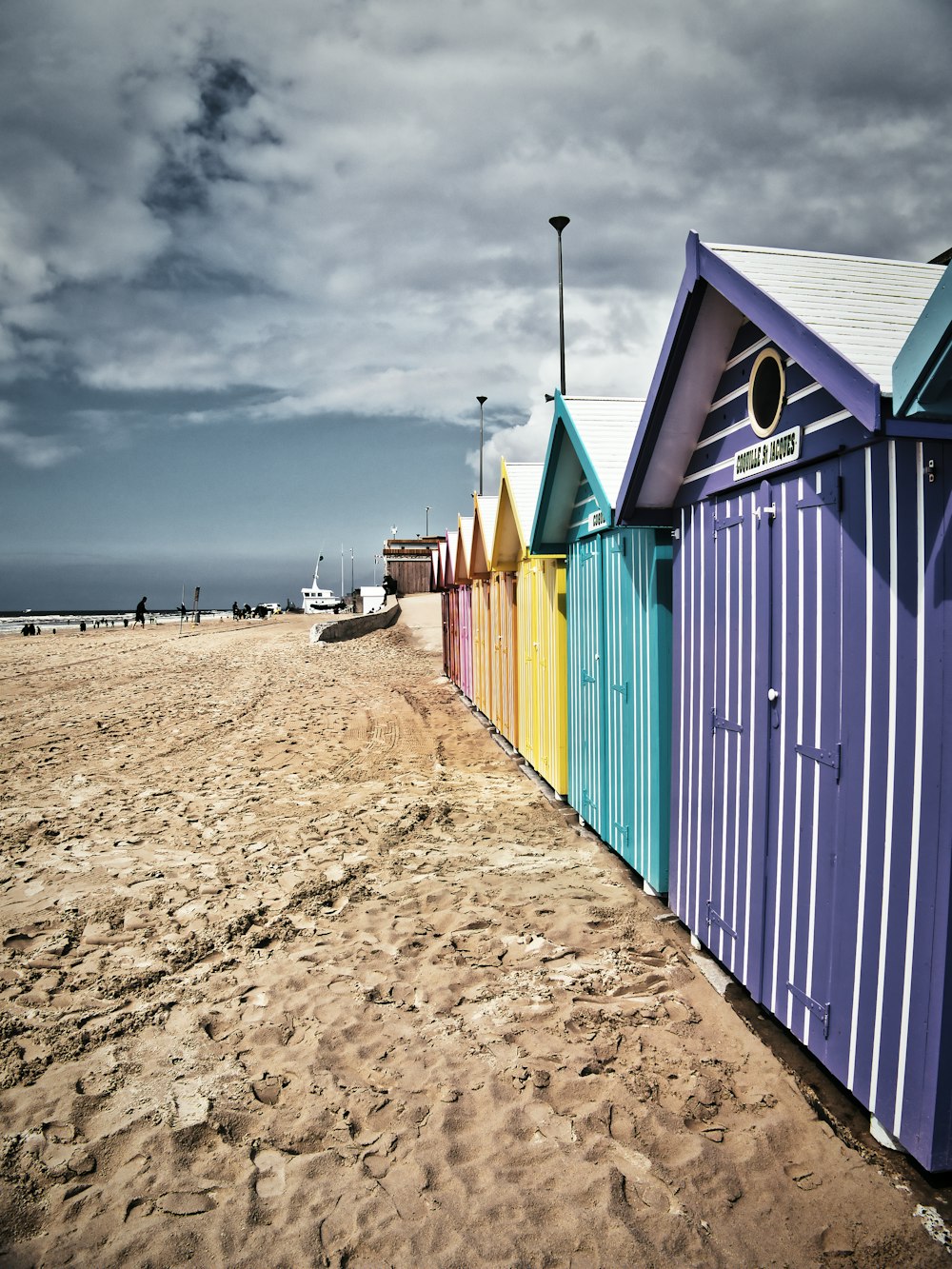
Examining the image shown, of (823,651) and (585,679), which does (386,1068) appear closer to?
(823,651)

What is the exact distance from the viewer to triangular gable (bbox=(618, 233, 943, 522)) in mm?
2588

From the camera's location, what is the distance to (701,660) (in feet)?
13.7

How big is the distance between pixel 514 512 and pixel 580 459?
2672mm

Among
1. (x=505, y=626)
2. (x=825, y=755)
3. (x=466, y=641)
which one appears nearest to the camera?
(x=825, y=755)

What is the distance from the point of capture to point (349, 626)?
28781 mm

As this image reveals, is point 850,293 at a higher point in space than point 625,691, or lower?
higher

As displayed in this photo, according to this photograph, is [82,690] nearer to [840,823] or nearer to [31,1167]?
[31,1167]

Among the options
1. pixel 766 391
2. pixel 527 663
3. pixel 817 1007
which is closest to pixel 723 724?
pixel 817 1007

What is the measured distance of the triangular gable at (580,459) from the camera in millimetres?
5273

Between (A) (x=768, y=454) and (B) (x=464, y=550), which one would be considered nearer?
(A) (x=768, y=454)

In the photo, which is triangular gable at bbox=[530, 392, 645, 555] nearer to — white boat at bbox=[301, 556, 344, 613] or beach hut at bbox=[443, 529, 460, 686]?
beach hut at bbox=[443, 529, 460, 686]

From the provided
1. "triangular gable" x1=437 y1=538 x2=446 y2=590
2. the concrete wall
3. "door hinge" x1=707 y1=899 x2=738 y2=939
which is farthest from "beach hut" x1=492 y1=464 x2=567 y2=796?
the concrete wall

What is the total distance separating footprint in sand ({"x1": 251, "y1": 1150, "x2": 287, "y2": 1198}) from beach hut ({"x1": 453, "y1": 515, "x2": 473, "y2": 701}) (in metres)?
10.1

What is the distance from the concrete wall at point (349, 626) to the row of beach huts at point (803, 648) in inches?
865
